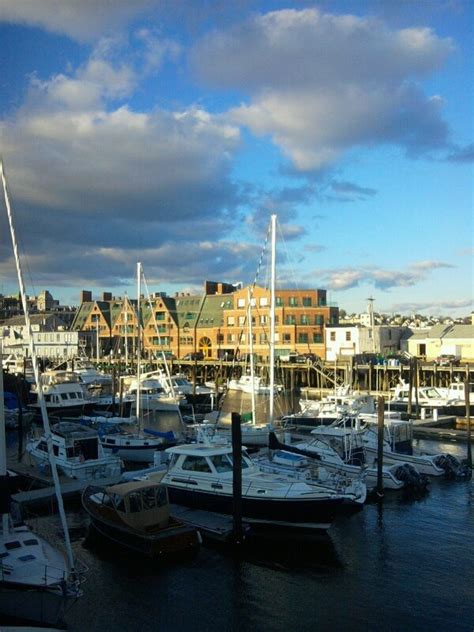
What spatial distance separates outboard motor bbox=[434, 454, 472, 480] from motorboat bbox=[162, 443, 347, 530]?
11530 mm

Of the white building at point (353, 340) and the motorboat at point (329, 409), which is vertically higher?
the white building at point (353, 340)

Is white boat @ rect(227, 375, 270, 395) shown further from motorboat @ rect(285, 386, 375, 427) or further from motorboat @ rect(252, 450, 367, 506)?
motorboat @ rect(252, 450, 367, 506)

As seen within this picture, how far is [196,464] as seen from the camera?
2769cm

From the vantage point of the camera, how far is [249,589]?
67.7ft

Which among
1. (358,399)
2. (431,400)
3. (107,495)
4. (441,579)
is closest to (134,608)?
(107,495)

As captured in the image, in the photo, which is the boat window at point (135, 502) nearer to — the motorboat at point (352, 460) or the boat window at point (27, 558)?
the boat window at point (27, 558)

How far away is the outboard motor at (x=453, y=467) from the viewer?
116 feet

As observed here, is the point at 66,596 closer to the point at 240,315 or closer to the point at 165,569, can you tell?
the point at 165,569

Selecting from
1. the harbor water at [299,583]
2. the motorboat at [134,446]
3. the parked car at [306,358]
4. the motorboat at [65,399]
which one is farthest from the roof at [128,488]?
the parked car at [306,358]

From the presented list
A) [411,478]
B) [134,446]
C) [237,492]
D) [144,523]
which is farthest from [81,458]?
[411,478]

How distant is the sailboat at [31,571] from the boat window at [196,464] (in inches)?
327

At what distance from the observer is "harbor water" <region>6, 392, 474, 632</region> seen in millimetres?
18438

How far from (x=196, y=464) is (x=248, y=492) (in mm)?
2996

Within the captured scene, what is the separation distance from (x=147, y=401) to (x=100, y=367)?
44.5m
